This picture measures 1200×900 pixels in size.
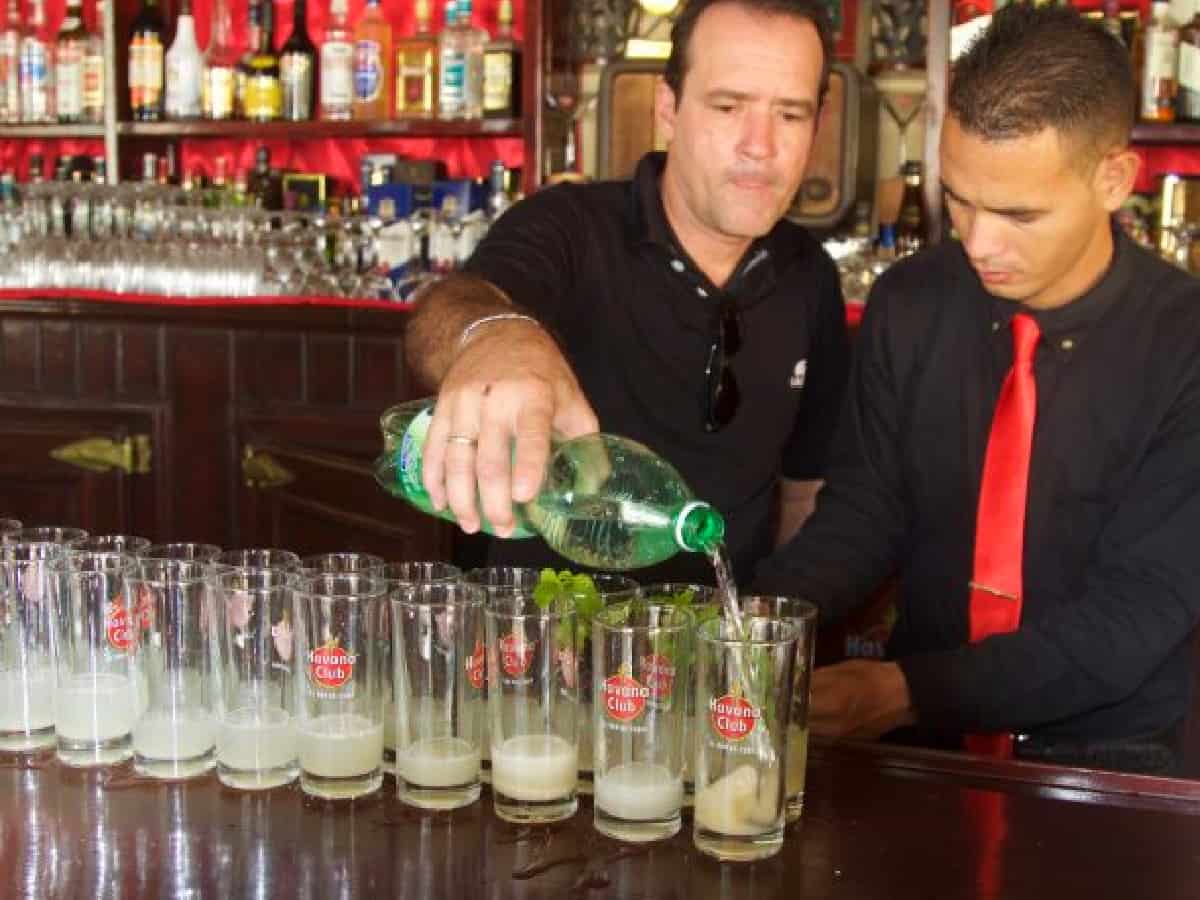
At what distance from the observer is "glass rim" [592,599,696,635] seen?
1.19m

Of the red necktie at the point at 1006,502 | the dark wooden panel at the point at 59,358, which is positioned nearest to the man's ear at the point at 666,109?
the red necktie at the point at 1006,502

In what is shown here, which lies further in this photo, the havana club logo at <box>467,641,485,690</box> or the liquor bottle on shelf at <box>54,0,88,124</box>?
the liquor bottle on shelf at <box>54,0,88,124</box>

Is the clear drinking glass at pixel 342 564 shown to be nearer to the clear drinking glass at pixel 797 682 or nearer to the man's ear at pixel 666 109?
the clear drinking glass at pixel 797 682

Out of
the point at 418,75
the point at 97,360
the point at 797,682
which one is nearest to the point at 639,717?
the point at 797,682

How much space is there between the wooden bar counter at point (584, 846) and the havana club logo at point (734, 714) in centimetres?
10

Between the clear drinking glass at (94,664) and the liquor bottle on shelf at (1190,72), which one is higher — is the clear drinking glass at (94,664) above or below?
below

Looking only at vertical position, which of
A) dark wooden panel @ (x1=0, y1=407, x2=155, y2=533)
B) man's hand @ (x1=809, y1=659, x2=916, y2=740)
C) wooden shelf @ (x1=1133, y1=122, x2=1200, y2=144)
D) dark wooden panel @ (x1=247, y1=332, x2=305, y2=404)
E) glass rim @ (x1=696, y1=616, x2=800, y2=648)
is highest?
wooden shelf @ (x1=1133, y1=122, x2=1200, y2=144)

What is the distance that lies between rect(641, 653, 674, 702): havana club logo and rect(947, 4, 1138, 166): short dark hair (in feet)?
2.92

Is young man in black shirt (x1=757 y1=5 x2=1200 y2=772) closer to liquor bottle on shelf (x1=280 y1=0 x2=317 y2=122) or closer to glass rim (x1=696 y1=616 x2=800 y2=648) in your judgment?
glass rim (x1=696 y1=616 x2=800 y2=648)

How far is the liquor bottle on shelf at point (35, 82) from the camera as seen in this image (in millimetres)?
4527

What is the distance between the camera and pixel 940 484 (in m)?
2.02

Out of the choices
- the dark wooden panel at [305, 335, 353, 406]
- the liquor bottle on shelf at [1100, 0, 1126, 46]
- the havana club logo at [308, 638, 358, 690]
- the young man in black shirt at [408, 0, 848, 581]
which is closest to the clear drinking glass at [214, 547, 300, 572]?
the havana club logo at [308, 638, 358, 690]

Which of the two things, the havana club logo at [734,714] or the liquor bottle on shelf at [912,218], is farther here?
the liquor bottle on shelf at [912,218]

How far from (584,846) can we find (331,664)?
0.81 feet
